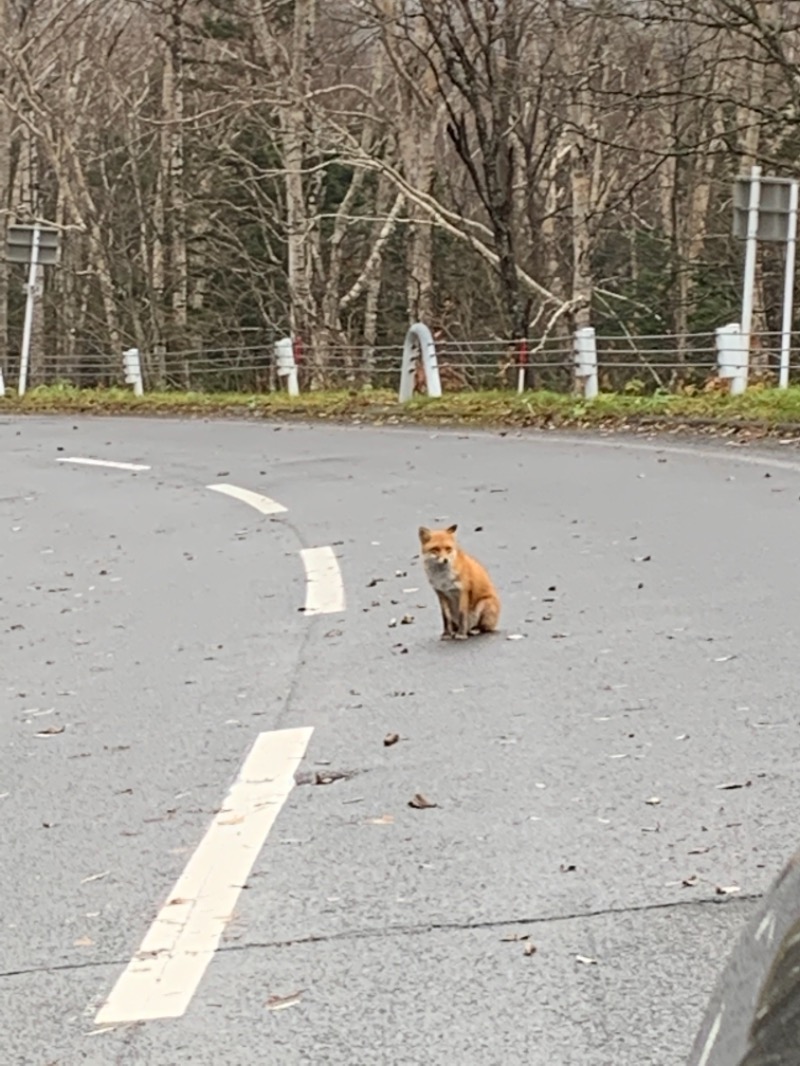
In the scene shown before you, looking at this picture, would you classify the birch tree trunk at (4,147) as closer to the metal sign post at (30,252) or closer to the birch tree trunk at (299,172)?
the metal sign post at (30,252)

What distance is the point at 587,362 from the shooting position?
24578 millimetres

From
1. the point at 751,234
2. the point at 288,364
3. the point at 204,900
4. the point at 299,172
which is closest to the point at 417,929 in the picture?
the point at 204,900

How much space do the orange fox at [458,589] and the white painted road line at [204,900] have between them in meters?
2.13

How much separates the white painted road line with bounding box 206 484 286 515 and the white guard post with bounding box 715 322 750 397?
8.93 metres

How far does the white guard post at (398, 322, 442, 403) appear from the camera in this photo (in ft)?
89.1

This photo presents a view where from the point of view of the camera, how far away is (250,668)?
794 cm

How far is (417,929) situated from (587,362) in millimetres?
20863

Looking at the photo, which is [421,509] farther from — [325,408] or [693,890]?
[325,408]

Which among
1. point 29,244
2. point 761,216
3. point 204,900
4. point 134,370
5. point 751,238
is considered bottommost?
point 134,370

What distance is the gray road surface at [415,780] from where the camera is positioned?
12.2ft

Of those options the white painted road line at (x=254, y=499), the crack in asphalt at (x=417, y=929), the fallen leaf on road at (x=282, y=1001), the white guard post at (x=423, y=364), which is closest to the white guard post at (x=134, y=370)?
the white guard post at (x=423, y=364)

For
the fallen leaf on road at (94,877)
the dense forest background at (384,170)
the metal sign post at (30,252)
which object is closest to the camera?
the fallen leaf on road at (94,877)

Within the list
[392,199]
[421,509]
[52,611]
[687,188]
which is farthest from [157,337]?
[52,611]

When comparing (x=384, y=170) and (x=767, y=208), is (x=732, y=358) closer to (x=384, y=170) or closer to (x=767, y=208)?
(x=767, y=208)
